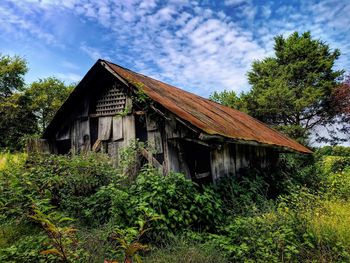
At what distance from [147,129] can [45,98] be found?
20.6m

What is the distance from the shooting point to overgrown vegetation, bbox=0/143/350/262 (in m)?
4.24

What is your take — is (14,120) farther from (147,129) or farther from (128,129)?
(147,129)

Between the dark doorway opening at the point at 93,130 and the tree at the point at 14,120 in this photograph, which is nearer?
the dark doorway opening at the point at 93,130

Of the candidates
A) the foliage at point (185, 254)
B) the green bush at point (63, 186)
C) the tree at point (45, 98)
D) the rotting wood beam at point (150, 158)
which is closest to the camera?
the foliage at point (185, 254)

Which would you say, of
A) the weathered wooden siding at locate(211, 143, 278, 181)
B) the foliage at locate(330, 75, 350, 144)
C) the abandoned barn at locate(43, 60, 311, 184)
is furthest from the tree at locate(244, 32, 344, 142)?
the abandoned barn at locate(43, 60, 311, 184)

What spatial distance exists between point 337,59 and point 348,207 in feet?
86.4

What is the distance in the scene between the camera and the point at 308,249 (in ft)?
15.7

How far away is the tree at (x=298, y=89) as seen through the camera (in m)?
26.4

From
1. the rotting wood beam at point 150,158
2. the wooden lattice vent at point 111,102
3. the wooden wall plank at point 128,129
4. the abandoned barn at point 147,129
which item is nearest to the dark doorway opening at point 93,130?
the abandoned barn at point 147,129

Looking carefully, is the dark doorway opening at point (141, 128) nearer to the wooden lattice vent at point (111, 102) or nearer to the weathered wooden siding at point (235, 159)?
the wooden lattice vent at point (111, 102)

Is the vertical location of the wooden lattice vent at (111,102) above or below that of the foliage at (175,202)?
above

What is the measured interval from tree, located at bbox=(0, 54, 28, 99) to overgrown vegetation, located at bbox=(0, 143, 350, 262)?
22.1m

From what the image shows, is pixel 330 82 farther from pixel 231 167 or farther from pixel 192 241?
pixel 192 241

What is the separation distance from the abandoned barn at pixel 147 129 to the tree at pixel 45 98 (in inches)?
668
